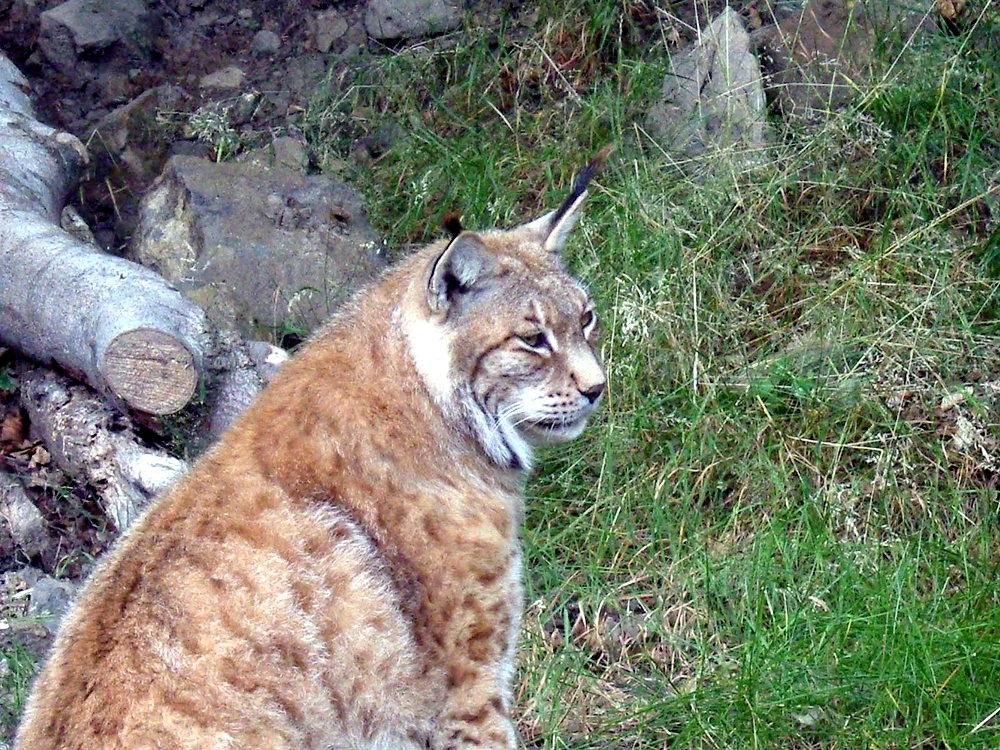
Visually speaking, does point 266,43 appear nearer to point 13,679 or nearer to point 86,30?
point 86,30

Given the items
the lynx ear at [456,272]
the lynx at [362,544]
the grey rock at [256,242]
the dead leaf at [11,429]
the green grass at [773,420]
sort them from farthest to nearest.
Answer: the grey rock at [256,242], the dead leaf at [11,429], the green grass at [773,420], the lynx ear at [456,272], the lynx at [362,544]

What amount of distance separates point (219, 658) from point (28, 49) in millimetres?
5049

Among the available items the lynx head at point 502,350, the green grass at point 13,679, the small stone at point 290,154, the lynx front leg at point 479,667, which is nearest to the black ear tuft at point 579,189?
the lynx head at point 502,350

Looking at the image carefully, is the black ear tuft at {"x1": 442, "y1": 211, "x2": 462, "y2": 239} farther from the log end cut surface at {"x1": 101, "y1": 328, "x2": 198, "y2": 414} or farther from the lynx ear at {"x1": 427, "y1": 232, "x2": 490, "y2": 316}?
the log end cut surface at {"x1": 101, "y1": 328, "x2": 198, "y2": 414}

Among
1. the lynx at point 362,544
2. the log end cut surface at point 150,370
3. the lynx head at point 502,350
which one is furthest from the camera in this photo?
the log end cut surface at point 150,370

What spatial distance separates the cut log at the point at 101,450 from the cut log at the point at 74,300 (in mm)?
106

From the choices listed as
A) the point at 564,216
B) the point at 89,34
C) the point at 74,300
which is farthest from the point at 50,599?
the point at 89,34

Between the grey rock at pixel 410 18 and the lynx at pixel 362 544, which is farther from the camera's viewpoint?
the grey rock at pixel 410 18

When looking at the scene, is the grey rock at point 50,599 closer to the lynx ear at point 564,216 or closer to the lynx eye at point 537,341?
the lynx eye at point 537,341

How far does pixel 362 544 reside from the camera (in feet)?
11.1

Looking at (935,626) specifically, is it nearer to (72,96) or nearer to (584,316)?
(584,316)

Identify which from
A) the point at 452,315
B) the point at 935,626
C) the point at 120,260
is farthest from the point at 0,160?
the point at 935,626

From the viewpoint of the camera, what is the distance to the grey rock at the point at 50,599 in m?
4.46

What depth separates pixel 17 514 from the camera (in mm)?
4945
